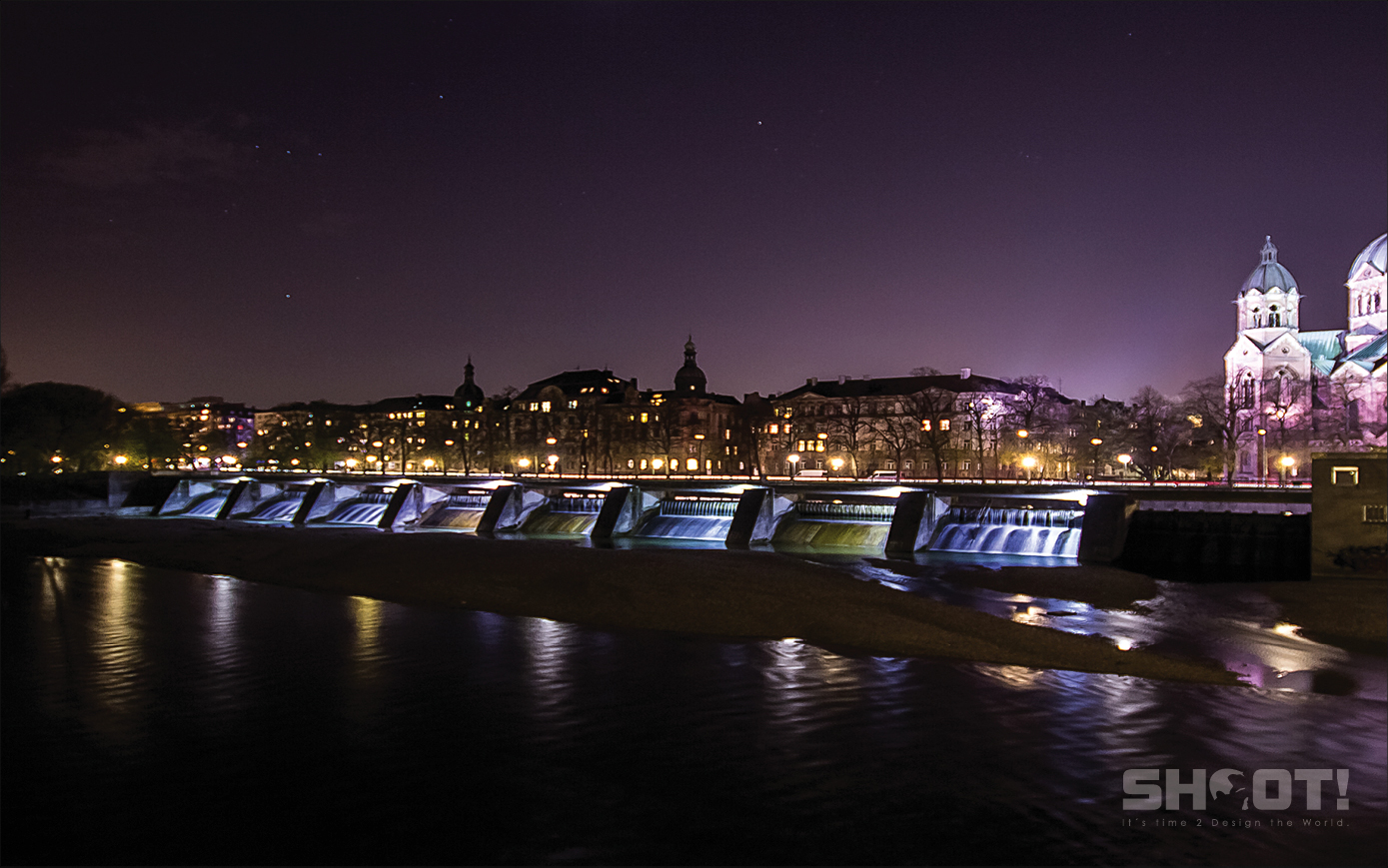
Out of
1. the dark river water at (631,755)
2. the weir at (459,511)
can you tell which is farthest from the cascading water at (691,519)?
the dark river water at (631,755)

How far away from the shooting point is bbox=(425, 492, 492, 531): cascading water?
185 ft

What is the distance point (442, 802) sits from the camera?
40.3 ft

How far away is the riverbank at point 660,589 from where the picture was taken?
21.2 meters

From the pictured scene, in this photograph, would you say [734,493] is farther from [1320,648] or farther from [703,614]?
[1320,648]

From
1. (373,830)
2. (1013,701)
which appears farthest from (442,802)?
(1013,701)

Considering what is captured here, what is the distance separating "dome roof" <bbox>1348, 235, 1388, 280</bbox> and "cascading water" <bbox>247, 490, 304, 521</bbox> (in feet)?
349

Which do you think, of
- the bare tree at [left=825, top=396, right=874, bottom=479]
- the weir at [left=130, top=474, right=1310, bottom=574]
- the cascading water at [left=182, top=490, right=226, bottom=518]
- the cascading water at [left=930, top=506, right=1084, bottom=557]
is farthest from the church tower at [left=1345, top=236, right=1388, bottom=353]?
the cascading water at [left=182, top=490, right=226, bottom=518]

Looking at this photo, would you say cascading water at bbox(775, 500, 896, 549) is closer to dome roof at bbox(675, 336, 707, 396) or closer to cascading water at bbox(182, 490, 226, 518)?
cascading water at bbox(182, 490, 226, 518)

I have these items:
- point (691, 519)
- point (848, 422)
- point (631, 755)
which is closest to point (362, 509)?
point (691, 519)

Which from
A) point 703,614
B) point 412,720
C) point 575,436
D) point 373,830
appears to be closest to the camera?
point 373,830

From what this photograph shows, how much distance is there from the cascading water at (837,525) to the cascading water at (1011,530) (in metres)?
3.31

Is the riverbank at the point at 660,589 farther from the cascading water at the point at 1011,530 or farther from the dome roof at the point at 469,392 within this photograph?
the dome roof at the point at 469,392

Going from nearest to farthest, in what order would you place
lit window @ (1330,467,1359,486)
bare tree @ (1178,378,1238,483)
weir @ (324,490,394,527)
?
1. lit window @ (1330,467,1359,486)
2. weir @ (324,490,394,527)
3. bare tree @ (1178,378,1238,483)

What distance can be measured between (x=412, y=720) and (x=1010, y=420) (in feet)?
255
